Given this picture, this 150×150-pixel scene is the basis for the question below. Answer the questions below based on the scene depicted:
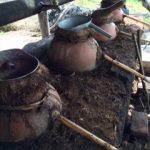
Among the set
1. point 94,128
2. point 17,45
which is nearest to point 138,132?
point 94,128

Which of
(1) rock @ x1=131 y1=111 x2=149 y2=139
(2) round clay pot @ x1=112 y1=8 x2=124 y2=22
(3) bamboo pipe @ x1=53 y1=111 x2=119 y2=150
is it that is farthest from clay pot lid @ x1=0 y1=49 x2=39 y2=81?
(2) round clay pot @ x1=112 y1=8 x2=124 y2=22

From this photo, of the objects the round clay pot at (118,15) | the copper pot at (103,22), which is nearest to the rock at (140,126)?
the copper pot at (103,22)

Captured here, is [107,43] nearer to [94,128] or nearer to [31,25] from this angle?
[94,128]

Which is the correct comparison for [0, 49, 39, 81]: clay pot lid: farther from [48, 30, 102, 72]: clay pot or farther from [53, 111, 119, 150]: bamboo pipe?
[48, 30, 102, 72]: clay pot

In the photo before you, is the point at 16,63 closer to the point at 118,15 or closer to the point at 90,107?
the point at 90,107

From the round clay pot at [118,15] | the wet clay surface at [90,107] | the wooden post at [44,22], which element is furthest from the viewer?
the wooden post at [44,22]

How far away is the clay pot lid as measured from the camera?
8.79 ft

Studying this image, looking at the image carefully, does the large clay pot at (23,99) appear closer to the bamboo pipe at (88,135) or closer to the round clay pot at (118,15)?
the bamboo pipe at (88,135)

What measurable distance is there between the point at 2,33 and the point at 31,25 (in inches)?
31.4

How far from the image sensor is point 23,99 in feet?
8.17

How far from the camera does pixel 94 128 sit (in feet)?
9.82

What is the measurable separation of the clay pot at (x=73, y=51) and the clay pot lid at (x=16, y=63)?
822mm

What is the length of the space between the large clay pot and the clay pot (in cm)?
76

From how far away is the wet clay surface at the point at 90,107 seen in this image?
2.82m
